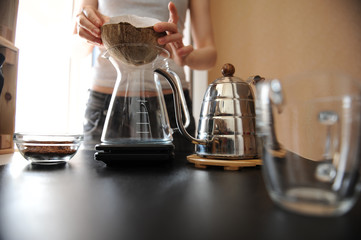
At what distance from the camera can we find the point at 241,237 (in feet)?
0.56

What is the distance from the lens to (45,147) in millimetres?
460

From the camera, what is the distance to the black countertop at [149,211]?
18cm

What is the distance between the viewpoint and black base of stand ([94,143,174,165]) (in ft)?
1.42

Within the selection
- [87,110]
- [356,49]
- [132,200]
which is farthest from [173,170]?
[356,49]

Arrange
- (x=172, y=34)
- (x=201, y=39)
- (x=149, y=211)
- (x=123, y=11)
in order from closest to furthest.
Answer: (x=149, y=211), (x=172, y=34), (x=123, y=11), (x=201, y=39)

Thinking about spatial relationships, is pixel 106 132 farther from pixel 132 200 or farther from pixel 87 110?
pixel 87 110

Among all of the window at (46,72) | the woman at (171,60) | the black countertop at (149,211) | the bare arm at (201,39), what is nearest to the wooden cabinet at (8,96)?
the woman at (171,60)

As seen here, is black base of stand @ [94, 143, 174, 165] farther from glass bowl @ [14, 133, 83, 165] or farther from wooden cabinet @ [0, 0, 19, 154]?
wooden cabinet @ [0, 0, 19, 154]

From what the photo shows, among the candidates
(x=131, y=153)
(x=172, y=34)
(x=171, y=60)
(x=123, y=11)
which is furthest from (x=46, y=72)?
(x=131, y=153)

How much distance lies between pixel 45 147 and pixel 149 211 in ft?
1.06

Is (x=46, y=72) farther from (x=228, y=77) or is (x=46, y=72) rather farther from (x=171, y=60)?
(x=228, y=77)

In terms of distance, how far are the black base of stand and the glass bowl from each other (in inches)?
3.1

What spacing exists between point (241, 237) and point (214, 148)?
317mm

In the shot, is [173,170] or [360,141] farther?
[173,170]
